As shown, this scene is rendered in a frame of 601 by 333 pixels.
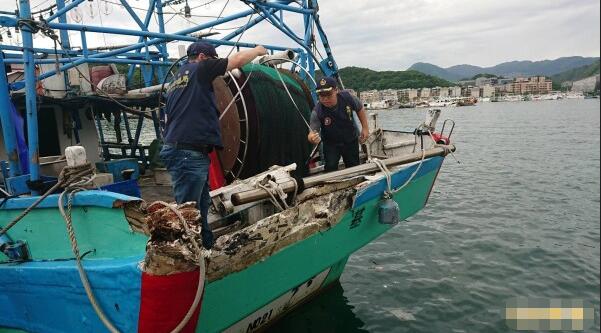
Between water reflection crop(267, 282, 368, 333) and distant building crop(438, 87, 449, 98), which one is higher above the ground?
distant building crop(438, 87, 449, 98)

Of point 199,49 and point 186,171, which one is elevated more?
point 199,49

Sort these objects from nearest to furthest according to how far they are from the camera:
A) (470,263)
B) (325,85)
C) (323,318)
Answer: (325,85) → (323,318) → (470,263)

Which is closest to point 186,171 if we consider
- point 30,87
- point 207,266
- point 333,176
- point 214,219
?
point 214,219

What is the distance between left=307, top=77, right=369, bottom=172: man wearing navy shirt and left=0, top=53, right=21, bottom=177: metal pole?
3.43 m

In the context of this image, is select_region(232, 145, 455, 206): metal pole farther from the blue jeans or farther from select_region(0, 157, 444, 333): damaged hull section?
the blue jeans

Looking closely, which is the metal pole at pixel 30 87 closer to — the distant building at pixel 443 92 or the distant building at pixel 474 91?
the distant building at pixel 443 92

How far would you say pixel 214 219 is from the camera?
4.25m

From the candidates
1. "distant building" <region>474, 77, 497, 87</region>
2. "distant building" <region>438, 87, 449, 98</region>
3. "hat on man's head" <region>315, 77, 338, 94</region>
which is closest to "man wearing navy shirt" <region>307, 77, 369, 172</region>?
"hat on man's head" <region>315, 77, 338, 94</region>

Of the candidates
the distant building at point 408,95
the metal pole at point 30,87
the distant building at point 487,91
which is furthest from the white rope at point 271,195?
the distant building at point 487,91

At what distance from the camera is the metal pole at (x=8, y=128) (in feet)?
14.9

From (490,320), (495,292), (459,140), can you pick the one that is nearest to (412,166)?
(490,320)

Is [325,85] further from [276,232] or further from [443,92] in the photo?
[443,92]

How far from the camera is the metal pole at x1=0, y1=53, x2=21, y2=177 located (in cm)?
453

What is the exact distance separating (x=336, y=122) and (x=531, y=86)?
196m
